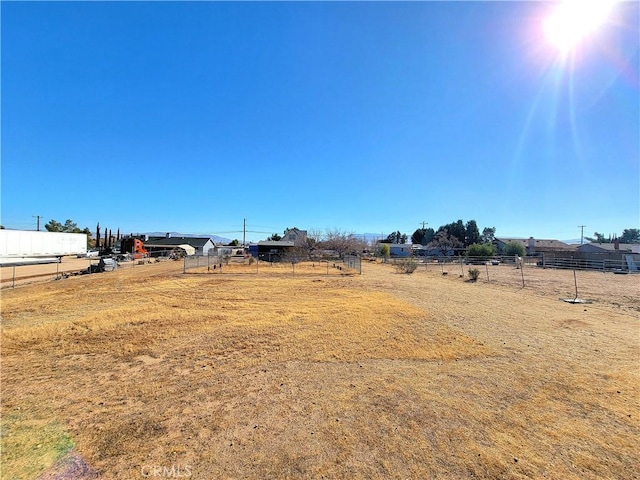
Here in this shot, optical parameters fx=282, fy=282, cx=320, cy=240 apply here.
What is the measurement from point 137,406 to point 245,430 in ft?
5.70

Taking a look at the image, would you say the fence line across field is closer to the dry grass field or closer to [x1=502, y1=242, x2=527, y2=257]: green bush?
the dry grass field

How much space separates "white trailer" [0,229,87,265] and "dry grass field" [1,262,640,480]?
1411 inches

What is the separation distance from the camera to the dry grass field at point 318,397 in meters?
2.93

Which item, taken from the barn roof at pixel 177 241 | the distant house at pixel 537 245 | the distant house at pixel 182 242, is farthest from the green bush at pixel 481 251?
the barn roof at pixel 177 241

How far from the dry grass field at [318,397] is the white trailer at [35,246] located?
118 feet

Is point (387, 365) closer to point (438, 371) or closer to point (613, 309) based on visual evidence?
point (438, 371)

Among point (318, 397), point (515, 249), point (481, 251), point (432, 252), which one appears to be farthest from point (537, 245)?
point (318, 397)

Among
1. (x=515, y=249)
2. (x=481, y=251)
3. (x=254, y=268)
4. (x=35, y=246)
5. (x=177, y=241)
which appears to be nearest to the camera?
Result: (x=254, y=268)

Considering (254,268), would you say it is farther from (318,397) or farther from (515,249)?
(515,249)

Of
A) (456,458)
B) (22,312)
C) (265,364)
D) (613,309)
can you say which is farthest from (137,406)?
(613,309)

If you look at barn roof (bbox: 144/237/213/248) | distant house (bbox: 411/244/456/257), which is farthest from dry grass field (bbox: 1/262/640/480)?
barn roof (bbox: 144/237/213/248)

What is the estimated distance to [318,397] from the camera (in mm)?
4246

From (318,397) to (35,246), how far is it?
59.3 metres

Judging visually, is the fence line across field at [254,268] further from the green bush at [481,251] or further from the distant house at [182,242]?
the distant house at [182,242]
